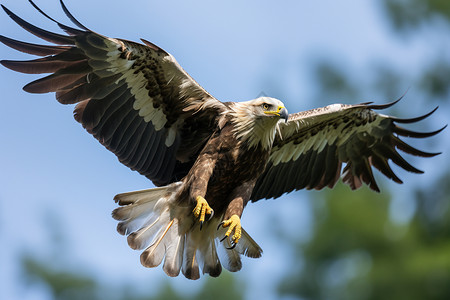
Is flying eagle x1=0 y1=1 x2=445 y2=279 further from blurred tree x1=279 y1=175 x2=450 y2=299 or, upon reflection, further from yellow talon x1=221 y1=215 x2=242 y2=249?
blurred tree x1=279 y1=175 x2=450 y2=299

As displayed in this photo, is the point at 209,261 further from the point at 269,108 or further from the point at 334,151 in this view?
the point at 334,151

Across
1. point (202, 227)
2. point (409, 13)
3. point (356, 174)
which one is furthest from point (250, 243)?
point (409, 13)

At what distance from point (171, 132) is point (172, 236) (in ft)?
3.42

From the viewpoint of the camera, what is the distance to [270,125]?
8.21 meters

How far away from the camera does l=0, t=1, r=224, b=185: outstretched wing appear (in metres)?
7.79

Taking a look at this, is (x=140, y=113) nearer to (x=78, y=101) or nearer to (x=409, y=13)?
(x=78, y=101)

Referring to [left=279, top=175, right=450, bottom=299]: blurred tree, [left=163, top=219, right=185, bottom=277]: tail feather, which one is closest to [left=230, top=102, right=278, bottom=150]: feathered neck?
[left=163, top=219, right=185, bottom=277]: tail feather

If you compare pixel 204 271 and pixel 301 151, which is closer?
pixel 204 271

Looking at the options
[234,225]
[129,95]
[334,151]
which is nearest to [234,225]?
[234,225]

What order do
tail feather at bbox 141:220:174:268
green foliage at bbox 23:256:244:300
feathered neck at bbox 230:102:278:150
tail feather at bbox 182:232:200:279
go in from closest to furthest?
feathered neck at bbox 230:102:278:150 < tail feather at bbox 141:220:174:268 < tail feather at bbox 182:232:200:279 < green foliage at bbox 23:256:244:300

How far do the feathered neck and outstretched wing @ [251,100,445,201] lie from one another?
63cm

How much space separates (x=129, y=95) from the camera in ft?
26.8

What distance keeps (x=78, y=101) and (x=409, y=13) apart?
23309 millimetres

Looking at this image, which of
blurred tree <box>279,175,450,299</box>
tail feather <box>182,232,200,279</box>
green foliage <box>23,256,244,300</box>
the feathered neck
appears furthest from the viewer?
green foliage <box>23,256,244,300</box>
